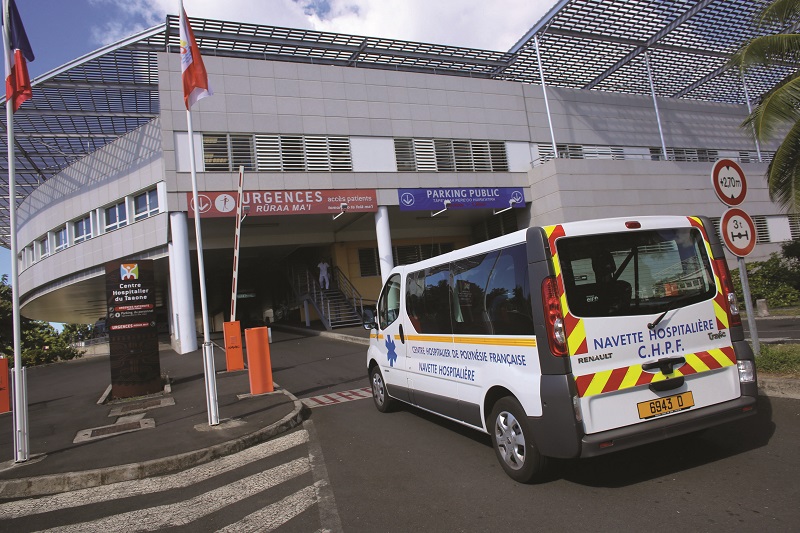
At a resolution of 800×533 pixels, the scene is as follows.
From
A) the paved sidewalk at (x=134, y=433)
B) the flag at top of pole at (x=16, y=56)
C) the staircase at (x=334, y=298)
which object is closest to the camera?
the paved sidewalk at (x=134, y=433)

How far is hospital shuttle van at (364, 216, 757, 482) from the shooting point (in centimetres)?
409

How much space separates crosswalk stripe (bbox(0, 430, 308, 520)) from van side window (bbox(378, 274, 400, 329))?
7.00 ft

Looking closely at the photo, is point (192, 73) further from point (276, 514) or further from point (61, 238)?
point (61, 238)

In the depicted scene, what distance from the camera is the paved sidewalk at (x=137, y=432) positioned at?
5.76 metres

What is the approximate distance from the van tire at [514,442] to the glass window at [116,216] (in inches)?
938

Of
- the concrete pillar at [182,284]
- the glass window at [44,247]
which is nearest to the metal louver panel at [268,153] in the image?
the concrete pillar at [182,284]

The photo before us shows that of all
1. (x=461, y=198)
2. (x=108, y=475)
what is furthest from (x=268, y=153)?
(x=108, y=475)

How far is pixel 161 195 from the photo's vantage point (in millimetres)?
21750

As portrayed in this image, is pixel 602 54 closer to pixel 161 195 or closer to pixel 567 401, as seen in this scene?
pixel 161 195

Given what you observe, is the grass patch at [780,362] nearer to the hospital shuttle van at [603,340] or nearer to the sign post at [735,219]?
the sign post at [735,219]

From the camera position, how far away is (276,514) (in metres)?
4.25

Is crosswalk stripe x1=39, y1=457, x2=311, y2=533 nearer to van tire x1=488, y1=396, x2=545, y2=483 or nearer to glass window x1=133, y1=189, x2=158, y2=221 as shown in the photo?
van tire x1=488, y1=396, x2=545, y2=483

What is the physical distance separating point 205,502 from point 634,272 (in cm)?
428

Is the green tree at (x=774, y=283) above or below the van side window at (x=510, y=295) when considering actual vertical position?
below
